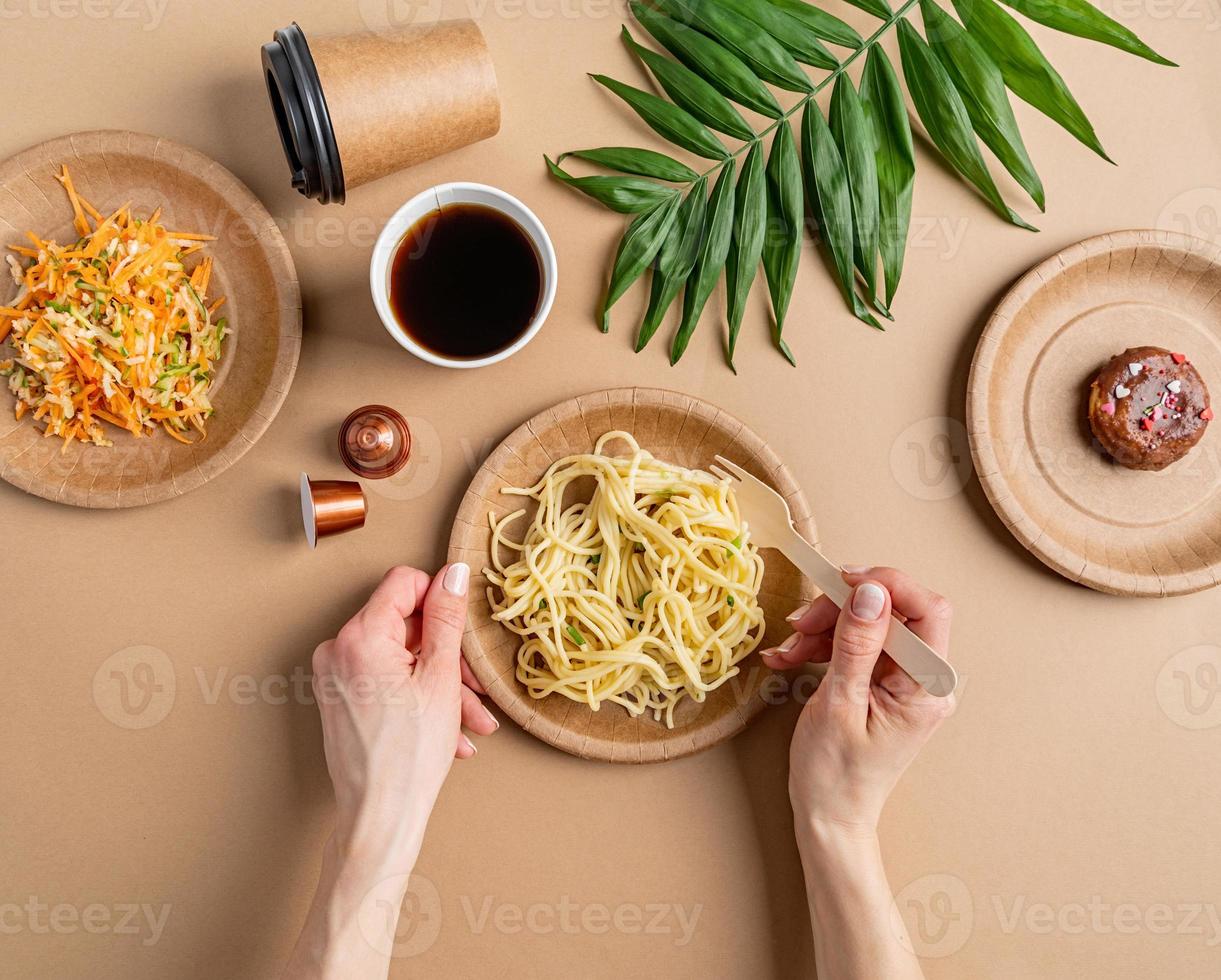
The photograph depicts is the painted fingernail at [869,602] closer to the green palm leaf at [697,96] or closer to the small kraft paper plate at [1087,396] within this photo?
the small kraft paper plate at [1087,396]

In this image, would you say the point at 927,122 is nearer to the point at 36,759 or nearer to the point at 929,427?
→ the point at 929,427

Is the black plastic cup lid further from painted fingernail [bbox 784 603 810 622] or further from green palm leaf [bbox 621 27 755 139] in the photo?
painted fingernail [bbox 784 603 810 622]

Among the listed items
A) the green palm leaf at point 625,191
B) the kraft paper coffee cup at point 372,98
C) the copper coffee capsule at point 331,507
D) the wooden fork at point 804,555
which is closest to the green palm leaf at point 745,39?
the green palm leaf at point 625,191

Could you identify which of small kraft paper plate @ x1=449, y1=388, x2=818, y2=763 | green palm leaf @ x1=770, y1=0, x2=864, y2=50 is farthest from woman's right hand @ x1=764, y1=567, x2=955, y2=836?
green palm leaf @ x1=770, y1=0, x2=864, y2=50

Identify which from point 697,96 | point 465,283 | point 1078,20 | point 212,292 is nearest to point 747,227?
point 697,96

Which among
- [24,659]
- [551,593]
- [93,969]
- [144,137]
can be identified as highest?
[144,137]

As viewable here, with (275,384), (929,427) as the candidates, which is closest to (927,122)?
(929,427)
